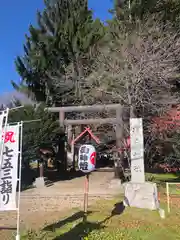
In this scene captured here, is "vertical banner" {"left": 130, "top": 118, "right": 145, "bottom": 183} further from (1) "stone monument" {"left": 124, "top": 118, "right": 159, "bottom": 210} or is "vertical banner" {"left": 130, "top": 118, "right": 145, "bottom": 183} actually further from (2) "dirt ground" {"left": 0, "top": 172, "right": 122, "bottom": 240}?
(2) "dirt ground" {"left": 0, "top": 172, "right": 122, "bottom": 240}

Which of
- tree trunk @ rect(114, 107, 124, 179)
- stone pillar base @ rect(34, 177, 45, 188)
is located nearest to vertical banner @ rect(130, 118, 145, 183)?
tree trunk @ rect(114, 107, 124, 179)

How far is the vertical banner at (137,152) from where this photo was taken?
8.28m

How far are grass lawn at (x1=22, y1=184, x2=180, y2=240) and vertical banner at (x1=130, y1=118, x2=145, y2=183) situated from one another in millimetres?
1033

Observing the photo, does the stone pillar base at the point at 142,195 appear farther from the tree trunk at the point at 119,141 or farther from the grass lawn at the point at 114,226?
the tree trunk at the point at 119,141

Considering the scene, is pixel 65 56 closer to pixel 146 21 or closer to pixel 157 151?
pixel 146 21

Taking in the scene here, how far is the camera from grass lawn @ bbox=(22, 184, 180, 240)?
5512 mm

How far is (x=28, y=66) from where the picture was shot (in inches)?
665

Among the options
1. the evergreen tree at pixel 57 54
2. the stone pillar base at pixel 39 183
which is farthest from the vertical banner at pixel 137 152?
the evergreen tree at pixel 57 54

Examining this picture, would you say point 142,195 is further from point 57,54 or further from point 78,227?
point 57,54

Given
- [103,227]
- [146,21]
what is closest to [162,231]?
[103,227]

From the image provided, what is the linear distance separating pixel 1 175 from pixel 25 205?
196 inches

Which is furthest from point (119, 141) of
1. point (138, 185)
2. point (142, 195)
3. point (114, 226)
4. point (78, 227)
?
point (78, 227)

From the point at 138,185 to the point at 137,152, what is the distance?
1.06 m

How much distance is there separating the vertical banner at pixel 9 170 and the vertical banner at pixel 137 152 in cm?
450
